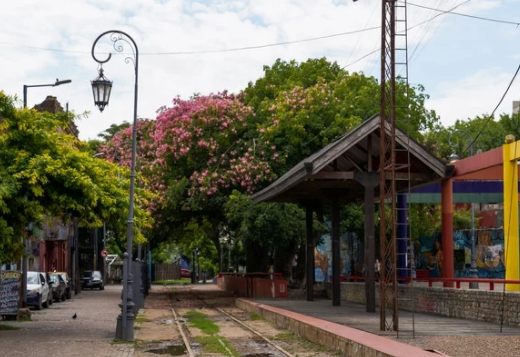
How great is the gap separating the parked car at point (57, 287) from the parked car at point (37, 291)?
135 inches

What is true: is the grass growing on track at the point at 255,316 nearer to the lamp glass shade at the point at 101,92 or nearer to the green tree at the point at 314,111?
the green tree at the point at 314,111

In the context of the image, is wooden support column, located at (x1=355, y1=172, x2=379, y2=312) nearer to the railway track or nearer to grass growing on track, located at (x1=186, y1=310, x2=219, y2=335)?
the railway track

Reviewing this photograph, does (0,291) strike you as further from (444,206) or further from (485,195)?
(485,195)

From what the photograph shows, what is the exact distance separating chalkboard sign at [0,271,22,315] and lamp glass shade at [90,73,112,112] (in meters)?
8.08

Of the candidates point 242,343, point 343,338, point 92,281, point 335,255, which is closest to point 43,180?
point 242,343

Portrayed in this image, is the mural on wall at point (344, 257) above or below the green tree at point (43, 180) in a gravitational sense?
below

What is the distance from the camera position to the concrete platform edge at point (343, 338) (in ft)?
48.3

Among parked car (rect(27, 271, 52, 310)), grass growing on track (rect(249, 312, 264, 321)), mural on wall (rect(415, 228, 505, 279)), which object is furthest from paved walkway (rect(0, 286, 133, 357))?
mural on wall (rect(415, 228, 505, 279))

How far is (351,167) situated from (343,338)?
12.8 meters

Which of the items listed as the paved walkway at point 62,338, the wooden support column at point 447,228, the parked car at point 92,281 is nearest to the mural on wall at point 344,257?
the parked car at point 92,281

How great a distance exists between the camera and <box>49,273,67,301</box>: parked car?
44.0m

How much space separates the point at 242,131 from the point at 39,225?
20.5 m

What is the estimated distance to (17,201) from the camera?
21.4 m

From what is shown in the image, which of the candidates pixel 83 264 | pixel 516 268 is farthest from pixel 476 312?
pixel 83 264
